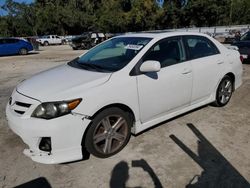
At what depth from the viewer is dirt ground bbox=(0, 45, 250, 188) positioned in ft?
9.57

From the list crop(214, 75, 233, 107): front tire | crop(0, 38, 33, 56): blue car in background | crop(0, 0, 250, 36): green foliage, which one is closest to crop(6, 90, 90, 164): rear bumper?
crop(214, 75, 233, 107): front tire

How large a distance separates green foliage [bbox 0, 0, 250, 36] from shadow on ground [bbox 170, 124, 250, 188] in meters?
46.9

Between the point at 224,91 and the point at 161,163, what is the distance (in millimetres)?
2565

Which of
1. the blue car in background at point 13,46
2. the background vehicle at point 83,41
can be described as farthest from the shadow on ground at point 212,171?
the background vehicle at point 83,41

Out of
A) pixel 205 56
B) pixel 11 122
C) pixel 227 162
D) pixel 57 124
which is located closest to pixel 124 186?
pixel 57 124

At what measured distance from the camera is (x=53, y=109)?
115 inches

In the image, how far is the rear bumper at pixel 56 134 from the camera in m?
2.90

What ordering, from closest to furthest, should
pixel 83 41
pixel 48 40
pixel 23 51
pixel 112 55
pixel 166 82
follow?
pixel 166 82 → pixel 112 55 → pixel 23 51 → pixel 83 41 → pixel 48 40

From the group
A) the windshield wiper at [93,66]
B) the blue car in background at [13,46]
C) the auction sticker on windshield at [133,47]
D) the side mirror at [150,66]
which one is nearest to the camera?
the side mirror at [150,66]

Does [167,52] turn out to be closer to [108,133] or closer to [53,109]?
[108,133]

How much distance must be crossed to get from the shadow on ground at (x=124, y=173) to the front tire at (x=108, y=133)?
0.94ft

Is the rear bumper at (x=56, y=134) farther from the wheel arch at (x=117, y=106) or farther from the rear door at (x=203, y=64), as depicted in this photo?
the rear door at (x=203, y=64)

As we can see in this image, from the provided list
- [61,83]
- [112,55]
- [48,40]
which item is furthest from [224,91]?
[48,40]

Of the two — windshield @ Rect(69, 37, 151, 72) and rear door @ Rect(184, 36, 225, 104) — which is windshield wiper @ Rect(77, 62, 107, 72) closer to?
windshield @ Rect(69, 37, 151, 72)
